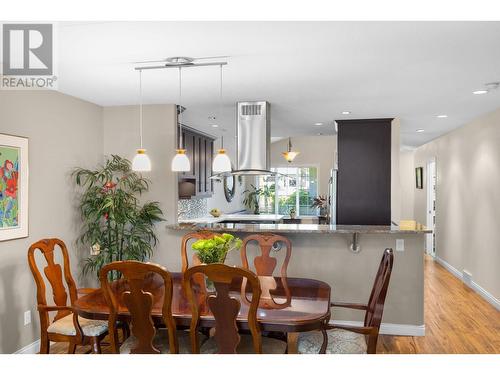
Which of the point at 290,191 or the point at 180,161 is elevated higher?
the point at 180,161

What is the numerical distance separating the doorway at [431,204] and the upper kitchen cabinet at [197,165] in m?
4.45

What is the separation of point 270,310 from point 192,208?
4.48 meters

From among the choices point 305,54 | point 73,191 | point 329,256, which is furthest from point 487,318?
point 73,191

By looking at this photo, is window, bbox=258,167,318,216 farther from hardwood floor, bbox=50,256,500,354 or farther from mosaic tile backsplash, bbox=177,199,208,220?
hardwood floor, bbox=50,256,500,354

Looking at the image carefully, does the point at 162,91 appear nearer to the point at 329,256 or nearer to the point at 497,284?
the point at 329,256

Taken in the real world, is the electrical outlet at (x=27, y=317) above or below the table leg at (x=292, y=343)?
below

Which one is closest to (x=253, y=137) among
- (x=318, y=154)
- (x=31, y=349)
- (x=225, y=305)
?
(x=225, y=305)

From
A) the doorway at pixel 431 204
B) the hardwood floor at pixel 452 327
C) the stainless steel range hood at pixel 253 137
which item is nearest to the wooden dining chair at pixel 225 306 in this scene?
the hardwood floor at pixel 452 327

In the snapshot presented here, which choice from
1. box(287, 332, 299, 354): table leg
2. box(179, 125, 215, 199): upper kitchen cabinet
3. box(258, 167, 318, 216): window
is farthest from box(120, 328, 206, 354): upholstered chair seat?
box(258, 167, 318, 216): window

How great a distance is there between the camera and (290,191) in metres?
10.4

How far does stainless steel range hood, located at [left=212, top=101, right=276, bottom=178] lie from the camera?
14.5ft

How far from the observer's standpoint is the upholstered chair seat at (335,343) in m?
2.64

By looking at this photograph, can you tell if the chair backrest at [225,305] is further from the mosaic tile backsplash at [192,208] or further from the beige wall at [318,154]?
the beige wall at [318,154]

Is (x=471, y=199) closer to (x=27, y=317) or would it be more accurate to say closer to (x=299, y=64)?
(x=299, y=64)
